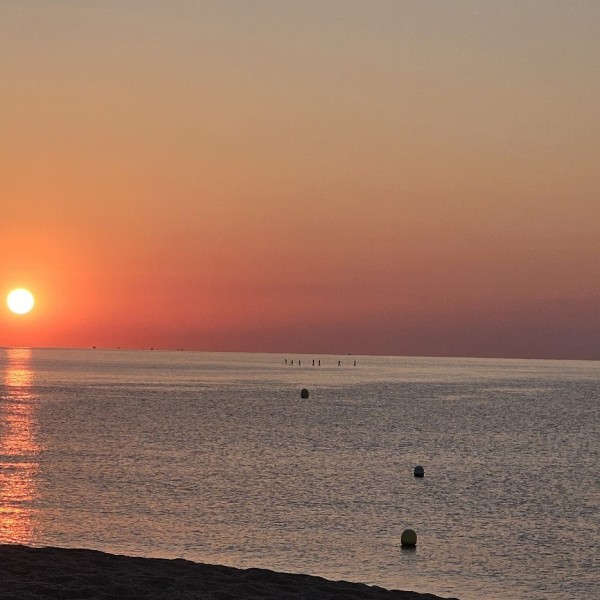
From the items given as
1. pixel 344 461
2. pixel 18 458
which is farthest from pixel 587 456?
pixel 18 458

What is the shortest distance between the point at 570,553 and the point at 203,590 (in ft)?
61.1

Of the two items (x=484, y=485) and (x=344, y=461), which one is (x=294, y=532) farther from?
(x=344, y=461)

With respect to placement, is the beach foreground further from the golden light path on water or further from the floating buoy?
the floating buoy

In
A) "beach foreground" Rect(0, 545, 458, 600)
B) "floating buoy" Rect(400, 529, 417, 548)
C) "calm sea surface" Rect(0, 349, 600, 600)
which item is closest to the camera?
"beach foreground" Rect(0, 545, 458, 600)

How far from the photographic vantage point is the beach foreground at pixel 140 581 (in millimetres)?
20016

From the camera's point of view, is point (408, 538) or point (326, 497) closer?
point (408, 538)

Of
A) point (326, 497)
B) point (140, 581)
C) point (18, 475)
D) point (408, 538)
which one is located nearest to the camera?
point (140, 581)

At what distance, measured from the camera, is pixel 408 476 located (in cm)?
5597

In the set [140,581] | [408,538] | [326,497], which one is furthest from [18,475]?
[140,581]

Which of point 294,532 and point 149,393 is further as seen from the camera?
point 149,393

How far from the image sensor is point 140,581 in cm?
2123

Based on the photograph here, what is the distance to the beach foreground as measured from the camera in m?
20.0

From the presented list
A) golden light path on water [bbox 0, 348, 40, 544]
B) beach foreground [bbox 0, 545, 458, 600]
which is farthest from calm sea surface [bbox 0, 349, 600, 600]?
beach foreground [bbox 0, 545, 458, 600]

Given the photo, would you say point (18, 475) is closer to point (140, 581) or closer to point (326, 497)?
point (326, 497)
